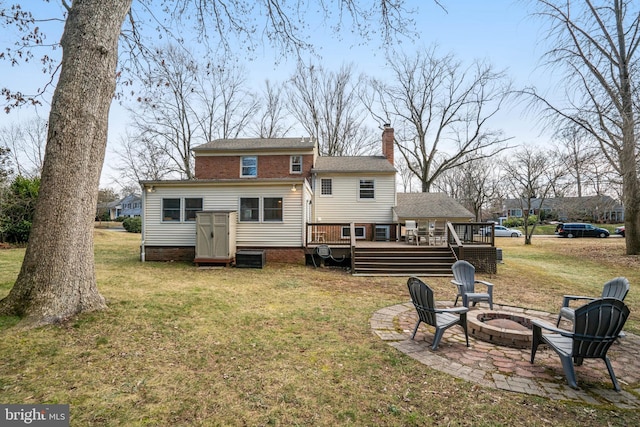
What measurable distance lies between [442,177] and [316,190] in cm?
3415

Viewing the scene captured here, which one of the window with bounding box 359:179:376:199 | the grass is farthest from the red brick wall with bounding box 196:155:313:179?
the grass

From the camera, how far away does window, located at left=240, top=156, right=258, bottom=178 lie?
57.7 feet

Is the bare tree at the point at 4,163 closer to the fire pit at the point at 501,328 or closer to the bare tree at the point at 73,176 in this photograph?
the bare tree at the point at 73,176

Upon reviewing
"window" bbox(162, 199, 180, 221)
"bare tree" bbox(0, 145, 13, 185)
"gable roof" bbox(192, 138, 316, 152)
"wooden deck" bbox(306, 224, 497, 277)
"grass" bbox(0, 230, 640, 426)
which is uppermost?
"gable roof" bbox(192, 138, 316, 152)

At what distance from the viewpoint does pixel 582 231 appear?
30922mm

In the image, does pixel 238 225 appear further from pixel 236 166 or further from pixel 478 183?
pixel 478 183

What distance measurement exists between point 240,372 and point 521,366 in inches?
139

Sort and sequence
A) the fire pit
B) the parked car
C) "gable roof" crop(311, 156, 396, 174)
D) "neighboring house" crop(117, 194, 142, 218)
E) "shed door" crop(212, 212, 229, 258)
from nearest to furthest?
the fire pit, "shed door" crop(212, 212, 229, 258), "gable roof" crop(311, 156, 396, 174), the parked car, "neighboring house" crop(117, 194, 142, 218)

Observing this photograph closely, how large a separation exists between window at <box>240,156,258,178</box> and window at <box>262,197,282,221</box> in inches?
226

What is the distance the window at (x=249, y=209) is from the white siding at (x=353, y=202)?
5.18 m

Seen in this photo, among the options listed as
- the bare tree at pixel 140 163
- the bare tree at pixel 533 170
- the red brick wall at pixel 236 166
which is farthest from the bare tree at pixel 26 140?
the bare tree at pixel 533 170

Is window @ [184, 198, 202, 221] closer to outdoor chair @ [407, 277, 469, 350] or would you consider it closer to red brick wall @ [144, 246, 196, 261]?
red brick wall @ [144, 246, 196, 261]

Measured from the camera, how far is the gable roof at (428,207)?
57.0 feet

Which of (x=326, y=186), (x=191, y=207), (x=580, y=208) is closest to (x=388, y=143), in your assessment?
(x=326, y=186)
